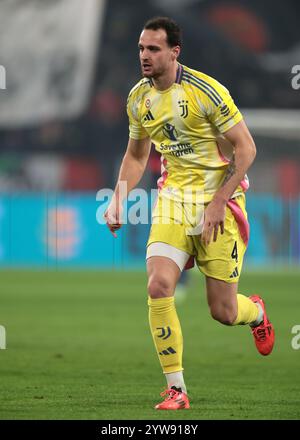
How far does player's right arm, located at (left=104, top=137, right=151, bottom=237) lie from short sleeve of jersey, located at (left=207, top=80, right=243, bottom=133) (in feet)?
2.15

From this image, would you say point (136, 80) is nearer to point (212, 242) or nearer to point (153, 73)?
point (212, 242)

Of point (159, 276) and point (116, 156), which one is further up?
point (116, 156)

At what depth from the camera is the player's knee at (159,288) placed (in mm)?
7152

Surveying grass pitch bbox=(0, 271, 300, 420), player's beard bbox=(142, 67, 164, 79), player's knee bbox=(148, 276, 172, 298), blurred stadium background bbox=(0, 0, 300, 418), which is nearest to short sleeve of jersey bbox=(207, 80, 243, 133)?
player's beard bbox=(142, 67, 164, 79)

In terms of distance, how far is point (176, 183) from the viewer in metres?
7.64

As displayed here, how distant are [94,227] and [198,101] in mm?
17560

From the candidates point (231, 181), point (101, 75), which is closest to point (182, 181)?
point (231, 181)

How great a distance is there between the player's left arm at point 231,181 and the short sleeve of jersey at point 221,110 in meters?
0.04

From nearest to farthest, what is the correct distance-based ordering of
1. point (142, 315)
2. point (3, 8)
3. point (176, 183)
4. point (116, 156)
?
point (176, 183)
point (142, 315)
point (116, 156)
point (3, 8)

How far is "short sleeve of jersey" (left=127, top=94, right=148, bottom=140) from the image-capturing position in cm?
769

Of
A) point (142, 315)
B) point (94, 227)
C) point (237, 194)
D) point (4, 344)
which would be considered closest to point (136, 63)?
point (94, 227)

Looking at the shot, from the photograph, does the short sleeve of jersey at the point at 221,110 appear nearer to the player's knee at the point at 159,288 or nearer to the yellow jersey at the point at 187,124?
the yellow jersey at the point at 187,124

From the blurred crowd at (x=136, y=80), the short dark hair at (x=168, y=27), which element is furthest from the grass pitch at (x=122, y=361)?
the blurred crowd at (x=136, y=80)

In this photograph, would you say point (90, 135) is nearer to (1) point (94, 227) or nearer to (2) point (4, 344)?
(1) point (94, 227)
